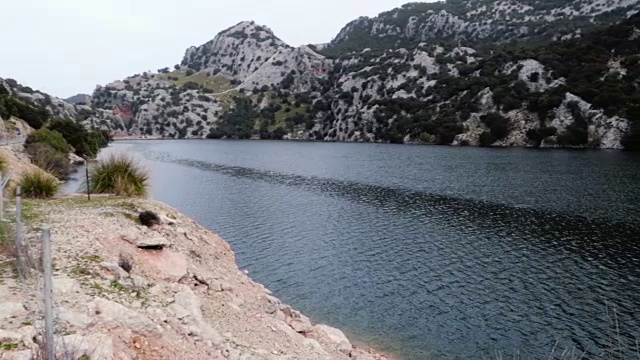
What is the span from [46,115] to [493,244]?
97.7 m

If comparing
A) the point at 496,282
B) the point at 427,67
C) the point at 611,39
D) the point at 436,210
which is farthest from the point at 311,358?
the point at 427,67

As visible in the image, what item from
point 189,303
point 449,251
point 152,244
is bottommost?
point 449,251

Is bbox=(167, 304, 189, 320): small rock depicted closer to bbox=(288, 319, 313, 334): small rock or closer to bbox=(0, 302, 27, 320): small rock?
bbox=(0, 302, 27, 320): small rock

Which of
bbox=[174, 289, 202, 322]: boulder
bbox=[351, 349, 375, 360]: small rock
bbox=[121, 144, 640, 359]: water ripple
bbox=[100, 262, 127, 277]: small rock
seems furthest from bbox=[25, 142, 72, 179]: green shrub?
bbox=[351, 349, 375, 360]: small rock

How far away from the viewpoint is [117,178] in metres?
27.4

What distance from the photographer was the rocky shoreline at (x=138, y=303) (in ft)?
29.7

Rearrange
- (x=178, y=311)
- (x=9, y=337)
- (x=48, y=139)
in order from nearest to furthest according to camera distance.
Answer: (x=9, y=337) → (x=178, y=311) → (x=48, y=139)

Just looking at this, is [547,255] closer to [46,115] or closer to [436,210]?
[436,210]

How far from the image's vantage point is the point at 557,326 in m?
20.3

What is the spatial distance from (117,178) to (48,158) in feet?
118

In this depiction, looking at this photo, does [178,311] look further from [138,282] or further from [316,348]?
[316,348]

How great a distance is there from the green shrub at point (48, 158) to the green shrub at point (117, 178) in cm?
2988

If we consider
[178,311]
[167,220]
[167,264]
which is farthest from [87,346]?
[167,220]

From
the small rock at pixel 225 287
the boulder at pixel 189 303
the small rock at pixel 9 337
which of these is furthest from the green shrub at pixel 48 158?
the small rock at pixel 9 337
